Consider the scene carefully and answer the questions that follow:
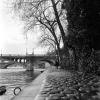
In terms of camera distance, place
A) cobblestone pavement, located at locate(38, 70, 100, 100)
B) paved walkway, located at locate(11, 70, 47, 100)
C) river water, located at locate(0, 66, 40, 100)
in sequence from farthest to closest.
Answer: river water, located at locate(0, 66, 40, 100) < paved walkway, located at locate(11, 70, 47, 100) < cobblestone pavement, located at locate(38, 70, 100, 100)

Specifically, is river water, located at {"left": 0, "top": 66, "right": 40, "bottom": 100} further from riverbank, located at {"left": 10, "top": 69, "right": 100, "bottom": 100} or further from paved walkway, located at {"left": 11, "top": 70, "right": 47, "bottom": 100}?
riverbank, located at {"left": 10, "top": 69, "right": 100, "bottom": 100}

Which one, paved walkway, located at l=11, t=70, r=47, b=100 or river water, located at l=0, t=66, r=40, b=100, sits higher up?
paved walkway, located at l=11, t=70, r=47, b=100

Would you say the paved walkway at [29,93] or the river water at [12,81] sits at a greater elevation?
the paved walkway at [29,93]

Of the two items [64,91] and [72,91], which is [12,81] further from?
[72,91]

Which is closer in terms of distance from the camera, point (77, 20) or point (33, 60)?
point (77, 20)

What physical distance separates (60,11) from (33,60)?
64226 mm

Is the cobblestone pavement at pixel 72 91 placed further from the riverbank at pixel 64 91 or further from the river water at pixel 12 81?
the river water at pixel 12 81

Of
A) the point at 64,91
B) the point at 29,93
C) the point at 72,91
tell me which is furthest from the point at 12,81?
the point at 72,91

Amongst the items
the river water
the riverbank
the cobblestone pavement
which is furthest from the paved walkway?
the river water

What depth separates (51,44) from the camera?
118ft

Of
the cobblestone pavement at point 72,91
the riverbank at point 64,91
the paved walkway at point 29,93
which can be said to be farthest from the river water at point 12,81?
the cobblestone pavement at point 72,91

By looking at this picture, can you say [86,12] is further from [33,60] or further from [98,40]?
[33,60]

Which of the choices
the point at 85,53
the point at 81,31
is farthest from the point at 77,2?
the point at 85,53

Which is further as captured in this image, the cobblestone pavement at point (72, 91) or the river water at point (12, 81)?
the river water at point (12, 81)
